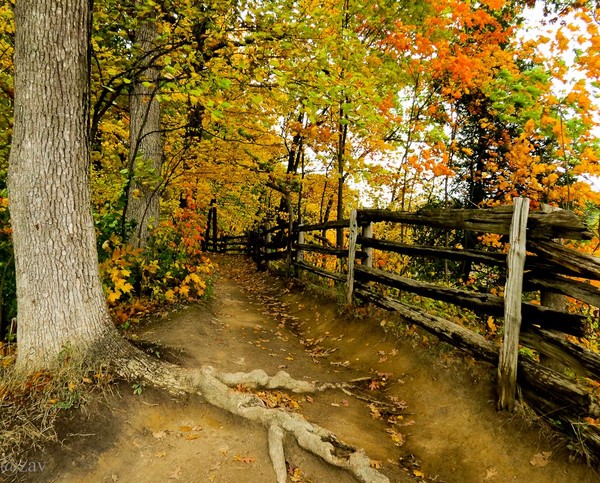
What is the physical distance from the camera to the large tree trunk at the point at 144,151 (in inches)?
253

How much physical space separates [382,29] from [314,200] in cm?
1133

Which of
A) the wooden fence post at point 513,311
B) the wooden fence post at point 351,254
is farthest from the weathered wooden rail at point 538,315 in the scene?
the wooden fence post at point 351,254

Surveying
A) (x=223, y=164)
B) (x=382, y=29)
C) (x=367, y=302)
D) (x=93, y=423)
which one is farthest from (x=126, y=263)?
(x=382, y=29)

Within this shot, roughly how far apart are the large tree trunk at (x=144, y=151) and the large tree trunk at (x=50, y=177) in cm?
317

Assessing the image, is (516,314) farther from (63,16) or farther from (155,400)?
(63,16)

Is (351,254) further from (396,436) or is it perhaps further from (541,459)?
(541,459)

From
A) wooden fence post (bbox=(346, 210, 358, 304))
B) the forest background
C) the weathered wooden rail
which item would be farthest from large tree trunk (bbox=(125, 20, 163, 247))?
the weathered wooden rail

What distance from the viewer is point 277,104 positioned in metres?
8.73

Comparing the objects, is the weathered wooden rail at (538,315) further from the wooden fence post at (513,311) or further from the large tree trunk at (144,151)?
the large tree trunk at (144,151)

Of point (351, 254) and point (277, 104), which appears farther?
point (277, 104)

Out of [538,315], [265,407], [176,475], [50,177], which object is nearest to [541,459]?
[538,315]

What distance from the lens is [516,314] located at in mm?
3293

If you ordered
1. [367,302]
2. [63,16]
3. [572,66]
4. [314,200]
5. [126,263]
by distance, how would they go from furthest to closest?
[314,200]
[572,66]
[367,302]
[126,263]
[63,16]

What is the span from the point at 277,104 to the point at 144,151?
3.50m
